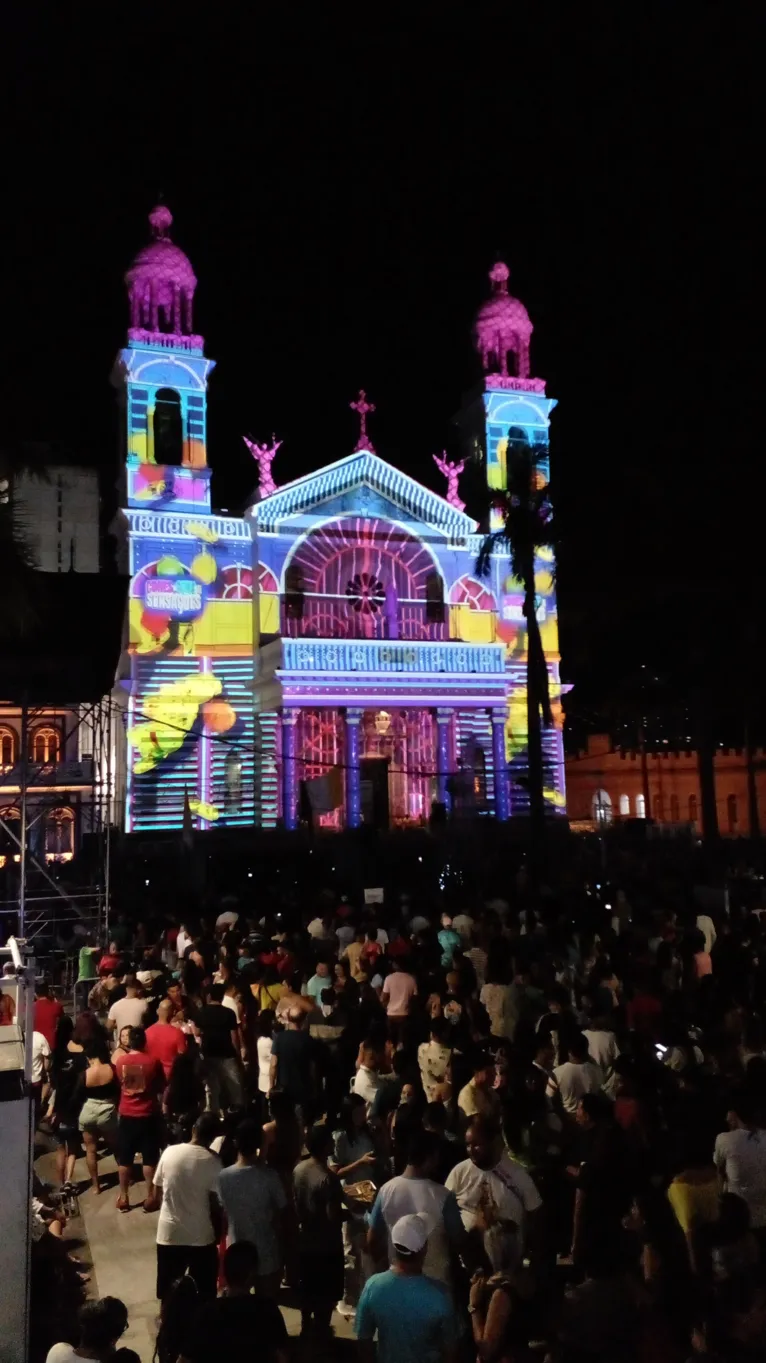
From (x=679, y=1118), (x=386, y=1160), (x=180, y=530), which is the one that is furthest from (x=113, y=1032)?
(x=180, y=530)

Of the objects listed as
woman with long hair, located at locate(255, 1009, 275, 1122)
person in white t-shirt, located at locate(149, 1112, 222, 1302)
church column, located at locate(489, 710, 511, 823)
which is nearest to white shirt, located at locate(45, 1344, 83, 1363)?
person in white t-shirt, located at locate(149, 1112, 222, 1302)

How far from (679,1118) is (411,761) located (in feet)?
94.7

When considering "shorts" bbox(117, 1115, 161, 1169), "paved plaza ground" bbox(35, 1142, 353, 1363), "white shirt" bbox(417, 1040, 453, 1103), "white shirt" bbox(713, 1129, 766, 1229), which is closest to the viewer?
"white shirt" bbox(713, 1129, 766, 1229)

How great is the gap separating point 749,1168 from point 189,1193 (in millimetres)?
3177

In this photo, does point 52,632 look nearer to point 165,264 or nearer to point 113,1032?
point 113,1032

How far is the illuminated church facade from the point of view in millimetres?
32125

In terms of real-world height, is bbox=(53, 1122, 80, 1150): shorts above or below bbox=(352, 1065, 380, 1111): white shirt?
below

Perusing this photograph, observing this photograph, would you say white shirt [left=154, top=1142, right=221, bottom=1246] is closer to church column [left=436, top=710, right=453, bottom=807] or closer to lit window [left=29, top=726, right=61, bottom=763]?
church column [left=436, top=710, right=453, bottom=807]

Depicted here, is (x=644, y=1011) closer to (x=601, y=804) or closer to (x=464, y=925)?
(x=464, y=925)

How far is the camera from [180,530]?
3297 cm

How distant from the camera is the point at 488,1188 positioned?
535 centimetres

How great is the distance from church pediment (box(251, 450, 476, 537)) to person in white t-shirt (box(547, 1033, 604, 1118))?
2876 centimetres

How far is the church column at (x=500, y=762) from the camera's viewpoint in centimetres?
3525

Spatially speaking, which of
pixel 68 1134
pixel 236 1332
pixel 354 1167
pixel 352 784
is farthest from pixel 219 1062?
pixel 352 784
